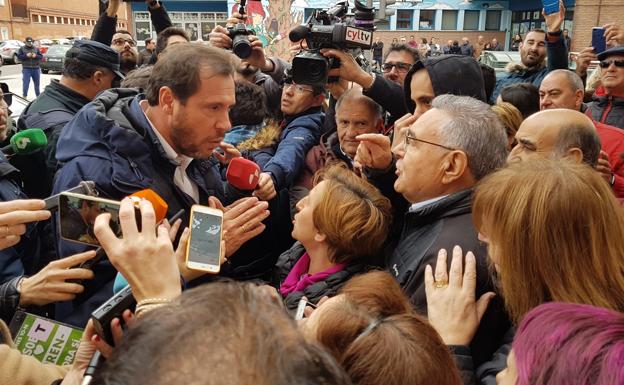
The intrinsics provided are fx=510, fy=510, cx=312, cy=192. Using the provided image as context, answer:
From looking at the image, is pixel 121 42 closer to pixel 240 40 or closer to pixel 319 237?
pixel 240 40

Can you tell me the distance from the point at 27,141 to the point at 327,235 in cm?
176

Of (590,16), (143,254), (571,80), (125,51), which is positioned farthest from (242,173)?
(590,16)

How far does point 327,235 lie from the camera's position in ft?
7.32

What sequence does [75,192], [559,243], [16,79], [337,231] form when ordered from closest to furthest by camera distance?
1. [559,243]
2. [75,192]
3. [337,231]
4. [16,79]

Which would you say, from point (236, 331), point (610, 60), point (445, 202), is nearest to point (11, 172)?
point (445, 202)

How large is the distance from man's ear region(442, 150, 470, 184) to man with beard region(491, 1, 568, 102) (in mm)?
3036

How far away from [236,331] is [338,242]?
1.55 metres

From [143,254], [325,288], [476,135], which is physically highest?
[476,135]

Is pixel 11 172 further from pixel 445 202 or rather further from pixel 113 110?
pixel 445 202

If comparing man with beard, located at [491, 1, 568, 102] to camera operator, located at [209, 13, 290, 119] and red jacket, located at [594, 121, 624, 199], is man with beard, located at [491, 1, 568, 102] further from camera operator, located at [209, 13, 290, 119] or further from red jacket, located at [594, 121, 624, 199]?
camera operator, located at [209, 13, 290, 119]

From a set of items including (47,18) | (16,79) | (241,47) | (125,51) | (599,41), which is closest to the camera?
(241,47)

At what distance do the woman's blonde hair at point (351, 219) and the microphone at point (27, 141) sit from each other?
1.63m

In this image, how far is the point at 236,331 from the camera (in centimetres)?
68

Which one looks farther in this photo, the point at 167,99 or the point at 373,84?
the point at 373,84
